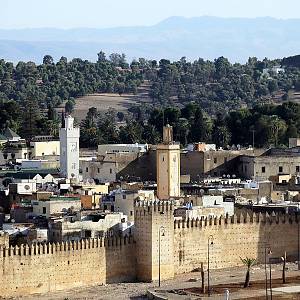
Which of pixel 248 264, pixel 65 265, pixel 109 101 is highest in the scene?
pixel 109 101

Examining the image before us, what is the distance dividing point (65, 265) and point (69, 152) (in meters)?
25.3

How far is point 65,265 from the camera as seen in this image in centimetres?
5438

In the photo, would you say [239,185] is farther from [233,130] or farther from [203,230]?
[233,130]

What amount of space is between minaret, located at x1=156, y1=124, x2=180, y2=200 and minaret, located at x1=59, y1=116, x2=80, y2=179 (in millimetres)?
9316

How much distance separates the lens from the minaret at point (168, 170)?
226 ft

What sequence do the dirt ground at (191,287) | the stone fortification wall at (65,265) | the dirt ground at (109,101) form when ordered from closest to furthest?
the stone fortification wall at (65,265)
the dirt ground at (191,287)
the dirt ground at (109,101)

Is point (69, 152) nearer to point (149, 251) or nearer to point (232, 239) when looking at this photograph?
point (232, 239)

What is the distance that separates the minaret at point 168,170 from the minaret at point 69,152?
932 cm

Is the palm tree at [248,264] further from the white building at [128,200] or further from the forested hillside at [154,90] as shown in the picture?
the forested hillside at [154,90]

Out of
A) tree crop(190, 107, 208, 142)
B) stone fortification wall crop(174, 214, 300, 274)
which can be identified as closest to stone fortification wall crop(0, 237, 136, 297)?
stone fortification wall crop(174, 214, 300, 274)

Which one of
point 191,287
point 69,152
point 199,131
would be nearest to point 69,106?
point 199,131

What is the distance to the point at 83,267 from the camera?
180 feet

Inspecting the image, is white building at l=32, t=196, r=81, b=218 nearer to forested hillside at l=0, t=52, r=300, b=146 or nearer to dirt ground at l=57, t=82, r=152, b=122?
forested hillside at l=0, t=52, r=300, b=146

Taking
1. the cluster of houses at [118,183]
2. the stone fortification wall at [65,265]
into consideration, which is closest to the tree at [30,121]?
the cluster of houses at [118,183]
